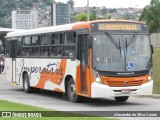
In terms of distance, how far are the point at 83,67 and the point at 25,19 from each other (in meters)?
67.8

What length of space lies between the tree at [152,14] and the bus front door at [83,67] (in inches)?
2661

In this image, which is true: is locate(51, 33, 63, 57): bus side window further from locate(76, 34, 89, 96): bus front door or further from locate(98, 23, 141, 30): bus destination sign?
locate(98, 23, 141, 30): bus destination sign

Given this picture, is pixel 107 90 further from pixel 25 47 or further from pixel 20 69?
pixel 20 69

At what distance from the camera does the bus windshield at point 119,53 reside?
15.8 metres

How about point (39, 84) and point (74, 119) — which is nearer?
point (74, 119)

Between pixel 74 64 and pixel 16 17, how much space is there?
220 ft

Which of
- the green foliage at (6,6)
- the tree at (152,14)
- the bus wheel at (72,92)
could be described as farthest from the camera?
the green foliage at (6,6)

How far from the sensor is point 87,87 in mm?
15938

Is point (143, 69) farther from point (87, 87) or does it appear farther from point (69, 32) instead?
point (69, 32)

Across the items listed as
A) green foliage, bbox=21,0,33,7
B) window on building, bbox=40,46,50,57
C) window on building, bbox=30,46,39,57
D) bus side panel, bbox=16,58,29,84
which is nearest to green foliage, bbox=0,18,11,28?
green foliage, bbox=21,0,33,7

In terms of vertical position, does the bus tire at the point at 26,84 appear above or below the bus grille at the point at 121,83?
below

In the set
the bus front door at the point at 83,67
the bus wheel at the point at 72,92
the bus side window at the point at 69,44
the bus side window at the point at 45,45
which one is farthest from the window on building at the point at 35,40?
the bus front door at the point at 83,67

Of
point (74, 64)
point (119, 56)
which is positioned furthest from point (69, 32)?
point (119, 56)

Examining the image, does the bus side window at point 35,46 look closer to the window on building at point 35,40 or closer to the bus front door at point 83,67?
the window on building at point 35,40
